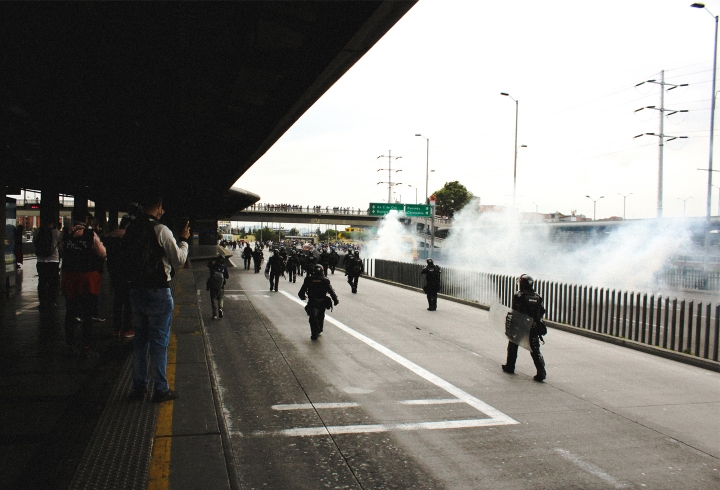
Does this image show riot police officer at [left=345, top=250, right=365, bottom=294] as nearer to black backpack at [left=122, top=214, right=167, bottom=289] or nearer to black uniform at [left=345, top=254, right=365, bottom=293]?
black uniform at [left=345, top=254, right=365, bottom=293]

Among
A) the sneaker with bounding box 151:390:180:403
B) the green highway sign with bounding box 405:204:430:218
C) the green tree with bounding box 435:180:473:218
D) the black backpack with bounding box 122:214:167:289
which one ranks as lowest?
the sneaker with bounding box 151:390:180:403

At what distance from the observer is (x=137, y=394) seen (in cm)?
516

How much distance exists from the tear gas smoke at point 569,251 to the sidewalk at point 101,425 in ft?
81.3

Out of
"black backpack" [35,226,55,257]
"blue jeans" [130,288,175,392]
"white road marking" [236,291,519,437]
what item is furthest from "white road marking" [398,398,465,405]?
"black backpack" [35,226,55,257]

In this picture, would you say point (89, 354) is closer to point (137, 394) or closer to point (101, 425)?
point (137, 394)

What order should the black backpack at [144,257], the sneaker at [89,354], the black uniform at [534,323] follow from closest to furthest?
the black backpack at [144,257], the sneaker at [89,354], the black uniform at [534,323]

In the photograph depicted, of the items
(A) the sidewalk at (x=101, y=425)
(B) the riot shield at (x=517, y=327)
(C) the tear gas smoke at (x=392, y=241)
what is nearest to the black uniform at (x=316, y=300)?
(A) the sidewalk at (x=101, y=425)

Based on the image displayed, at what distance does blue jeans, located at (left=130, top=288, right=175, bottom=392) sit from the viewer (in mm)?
5012

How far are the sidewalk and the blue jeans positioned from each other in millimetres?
271

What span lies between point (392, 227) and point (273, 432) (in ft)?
202

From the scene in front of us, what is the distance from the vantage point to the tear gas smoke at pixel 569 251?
3009cm

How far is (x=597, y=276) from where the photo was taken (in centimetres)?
3006

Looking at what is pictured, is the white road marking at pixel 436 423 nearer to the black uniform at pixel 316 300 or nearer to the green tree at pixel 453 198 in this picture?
the black uniform at pixel 316 300

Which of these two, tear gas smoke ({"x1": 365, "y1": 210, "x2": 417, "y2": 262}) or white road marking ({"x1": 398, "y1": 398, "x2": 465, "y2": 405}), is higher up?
tear gas smoke ({"x1": 365, "y1": 210, "x2": 417, "y2": 262})
